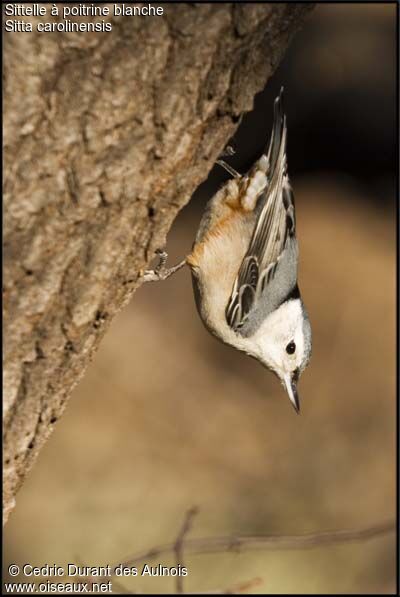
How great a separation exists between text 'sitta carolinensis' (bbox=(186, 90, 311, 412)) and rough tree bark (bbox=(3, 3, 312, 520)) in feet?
4.60

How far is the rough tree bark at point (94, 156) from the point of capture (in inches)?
69.7

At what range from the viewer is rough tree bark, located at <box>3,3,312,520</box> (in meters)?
1.77

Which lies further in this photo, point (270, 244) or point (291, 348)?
point (291, 348)

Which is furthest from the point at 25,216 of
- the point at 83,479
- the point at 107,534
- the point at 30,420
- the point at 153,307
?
the point at 153,307

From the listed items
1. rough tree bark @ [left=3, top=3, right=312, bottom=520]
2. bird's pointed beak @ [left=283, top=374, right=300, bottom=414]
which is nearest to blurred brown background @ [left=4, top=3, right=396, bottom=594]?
bird's pointed beak @ [left=283, top=374, right=300, bottom=414]

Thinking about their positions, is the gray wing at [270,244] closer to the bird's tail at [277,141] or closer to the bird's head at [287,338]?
the bird's tail at [277,141]

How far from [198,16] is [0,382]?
3.18 feet

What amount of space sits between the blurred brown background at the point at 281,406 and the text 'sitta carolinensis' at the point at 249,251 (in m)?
2.02

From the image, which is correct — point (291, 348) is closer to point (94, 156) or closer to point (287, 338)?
point (287, 338)

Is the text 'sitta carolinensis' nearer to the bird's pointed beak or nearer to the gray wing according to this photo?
the gray wing

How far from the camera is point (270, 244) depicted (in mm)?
3637

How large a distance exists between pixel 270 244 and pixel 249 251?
11cm

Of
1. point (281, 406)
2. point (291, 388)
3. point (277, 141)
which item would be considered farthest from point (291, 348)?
point (281, 406)

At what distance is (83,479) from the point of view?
6.50 meters
